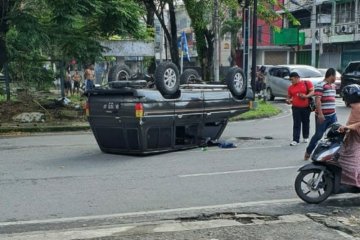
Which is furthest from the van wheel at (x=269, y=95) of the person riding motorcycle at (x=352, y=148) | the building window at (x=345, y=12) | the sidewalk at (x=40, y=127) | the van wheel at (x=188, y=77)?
the person riding motorcycle at (x=352, y=148)

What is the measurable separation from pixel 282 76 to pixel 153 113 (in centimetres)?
1735

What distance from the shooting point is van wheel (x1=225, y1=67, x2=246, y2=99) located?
40.4 feet

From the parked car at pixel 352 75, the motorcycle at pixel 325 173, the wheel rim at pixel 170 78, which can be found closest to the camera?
the motorcycle at pixel 325 173

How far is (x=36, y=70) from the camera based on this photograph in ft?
66.9

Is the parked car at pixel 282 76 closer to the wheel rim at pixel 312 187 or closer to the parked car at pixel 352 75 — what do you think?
the parked car at pixel 352 75

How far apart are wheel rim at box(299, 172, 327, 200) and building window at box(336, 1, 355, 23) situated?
39586 millimetres

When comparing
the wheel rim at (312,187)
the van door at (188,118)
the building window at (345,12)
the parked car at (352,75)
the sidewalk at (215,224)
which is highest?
the building window at (345,12)

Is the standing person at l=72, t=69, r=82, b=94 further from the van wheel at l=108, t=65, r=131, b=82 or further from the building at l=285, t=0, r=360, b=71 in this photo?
the building at l=285, t=0, r=360, b=71

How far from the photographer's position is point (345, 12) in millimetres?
45125

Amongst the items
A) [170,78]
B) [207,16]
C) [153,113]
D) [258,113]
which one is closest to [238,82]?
[170,78]

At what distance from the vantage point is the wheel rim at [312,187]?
6938 millimetres

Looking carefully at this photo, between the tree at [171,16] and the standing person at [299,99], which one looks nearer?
the standing person at [299,99]

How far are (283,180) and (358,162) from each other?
187 centimetres

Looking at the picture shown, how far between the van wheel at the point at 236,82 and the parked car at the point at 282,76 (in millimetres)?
12897
